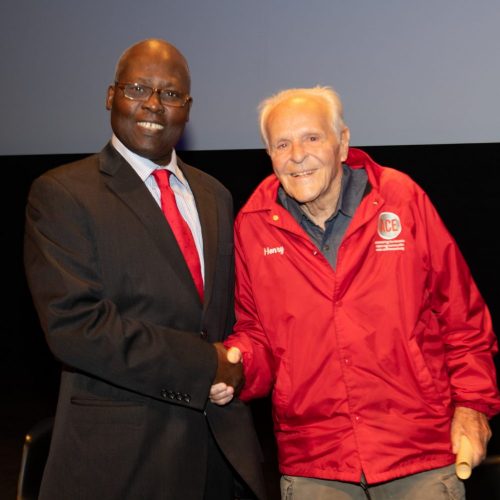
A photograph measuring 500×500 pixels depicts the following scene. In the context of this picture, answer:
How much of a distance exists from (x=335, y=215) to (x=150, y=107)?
0.63 metres

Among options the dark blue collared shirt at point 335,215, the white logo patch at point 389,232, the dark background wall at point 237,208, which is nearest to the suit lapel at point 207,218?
the dark blue collared shirt at point 335,215

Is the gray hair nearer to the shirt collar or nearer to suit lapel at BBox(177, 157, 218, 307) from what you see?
suit lapel at BBox(177, 157, 218, 307)

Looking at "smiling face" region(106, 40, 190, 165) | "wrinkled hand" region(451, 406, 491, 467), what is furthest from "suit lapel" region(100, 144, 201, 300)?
"wrinkled hand" region(451, 406, 491, 467)

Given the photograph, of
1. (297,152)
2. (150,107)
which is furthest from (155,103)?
(297,152)

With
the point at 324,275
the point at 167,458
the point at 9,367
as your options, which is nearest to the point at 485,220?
the point at 324,275

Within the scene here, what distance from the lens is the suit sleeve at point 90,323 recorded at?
2.11m

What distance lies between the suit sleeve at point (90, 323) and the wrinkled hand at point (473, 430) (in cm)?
70

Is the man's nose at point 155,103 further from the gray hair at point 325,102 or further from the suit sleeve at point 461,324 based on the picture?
the suit sleeve at point 461,324

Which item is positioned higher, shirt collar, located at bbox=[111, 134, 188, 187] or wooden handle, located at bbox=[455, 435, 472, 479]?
shirt collar, located at bbox=[111, 134, 188, 187]

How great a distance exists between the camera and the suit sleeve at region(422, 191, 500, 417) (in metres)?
2.29

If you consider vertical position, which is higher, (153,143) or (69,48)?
(69,48)

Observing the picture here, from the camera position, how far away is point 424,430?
2225mm

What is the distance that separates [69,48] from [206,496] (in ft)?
10.3

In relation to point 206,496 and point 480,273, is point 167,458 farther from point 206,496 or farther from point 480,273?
point 480,273
